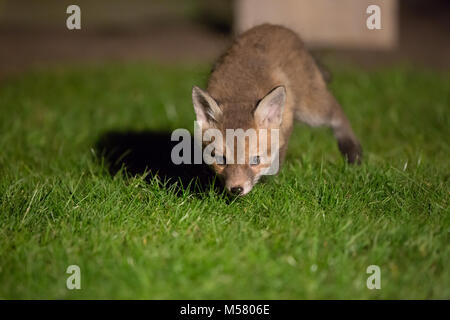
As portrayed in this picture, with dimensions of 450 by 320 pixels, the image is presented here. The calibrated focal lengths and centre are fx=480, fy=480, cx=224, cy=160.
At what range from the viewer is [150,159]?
4.89 m

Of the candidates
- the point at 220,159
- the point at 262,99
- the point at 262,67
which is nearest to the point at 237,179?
the point at 220,159

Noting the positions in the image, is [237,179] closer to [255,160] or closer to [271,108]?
[255,160]

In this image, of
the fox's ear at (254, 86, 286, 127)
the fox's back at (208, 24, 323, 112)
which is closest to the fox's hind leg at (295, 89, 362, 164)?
the fox's back at (208, 24, 323, 112)

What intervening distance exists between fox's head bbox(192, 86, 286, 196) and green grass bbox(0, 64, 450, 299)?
0.27m

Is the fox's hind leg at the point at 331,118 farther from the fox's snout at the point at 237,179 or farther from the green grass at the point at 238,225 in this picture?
the fox's snout at the point at 237,179

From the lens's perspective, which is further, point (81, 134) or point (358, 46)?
point (358, 46)

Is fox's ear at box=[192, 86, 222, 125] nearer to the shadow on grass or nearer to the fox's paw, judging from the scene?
the shadow on grass

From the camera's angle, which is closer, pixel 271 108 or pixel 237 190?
pixel 237 190

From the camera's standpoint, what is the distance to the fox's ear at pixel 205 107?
11.6 ft

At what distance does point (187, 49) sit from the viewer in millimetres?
10930

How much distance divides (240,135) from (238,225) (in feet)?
2.11

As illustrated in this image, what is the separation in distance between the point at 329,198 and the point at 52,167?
8.49 ft
